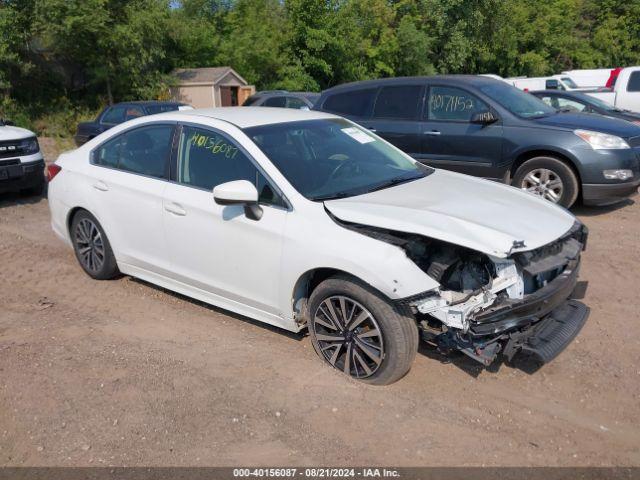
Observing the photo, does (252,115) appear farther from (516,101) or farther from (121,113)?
(121,113)

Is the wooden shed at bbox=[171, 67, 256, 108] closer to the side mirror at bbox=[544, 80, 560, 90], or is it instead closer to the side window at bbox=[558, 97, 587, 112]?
the side mirror at bbox=[544, 80, 560, 90]

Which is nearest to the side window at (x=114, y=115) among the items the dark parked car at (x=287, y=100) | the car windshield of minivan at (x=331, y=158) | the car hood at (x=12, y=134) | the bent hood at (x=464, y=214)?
the dark parked car at (x=287, y=100)

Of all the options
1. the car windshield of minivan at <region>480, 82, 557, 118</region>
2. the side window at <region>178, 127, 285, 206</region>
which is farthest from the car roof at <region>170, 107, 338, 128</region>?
the car windshield of minivan at <region>480, 82, 557, 118</region>

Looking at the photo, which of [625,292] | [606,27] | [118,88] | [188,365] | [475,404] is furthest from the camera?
[606,27]

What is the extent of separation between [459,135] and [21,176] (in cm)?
649

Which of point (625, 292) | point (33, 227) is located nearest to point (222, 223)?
point (625, 292)

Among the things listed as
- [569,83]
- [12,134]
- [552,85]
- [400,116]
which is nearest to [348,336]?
[400,116]

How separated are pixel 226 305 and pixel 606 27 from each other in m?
46.3

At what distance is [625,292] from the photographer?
16.3 feet

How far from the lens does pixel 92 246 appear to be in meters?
5.39

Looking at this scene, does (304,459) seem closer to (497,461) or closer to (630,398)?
(497,461)

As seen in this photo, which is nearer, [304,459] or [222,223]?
[304,459]

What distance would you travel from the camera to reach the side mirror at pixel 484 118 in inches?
301

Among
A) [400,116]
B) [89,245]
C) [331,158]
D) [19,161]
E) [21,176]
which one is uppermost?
[331,158]
